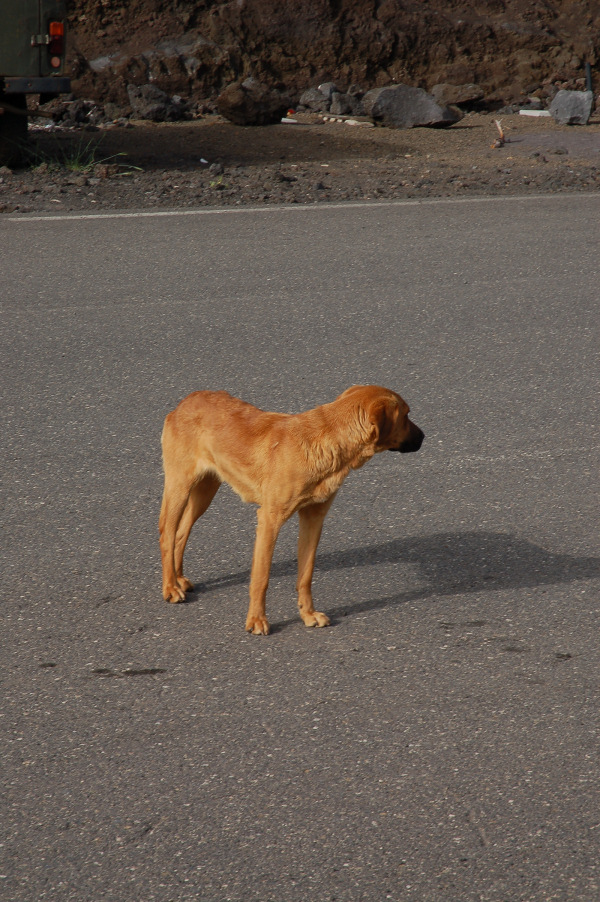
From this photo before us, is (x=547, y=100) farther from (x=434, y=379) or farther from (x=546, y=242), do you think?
(x=434, y=379)

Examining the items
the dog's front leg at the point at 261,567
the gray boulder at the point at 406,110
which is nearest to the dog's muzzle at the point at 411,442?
the dog's front leg at the point at 261,567

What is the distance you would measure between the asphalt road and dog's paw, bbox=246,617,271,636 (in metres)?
0.07

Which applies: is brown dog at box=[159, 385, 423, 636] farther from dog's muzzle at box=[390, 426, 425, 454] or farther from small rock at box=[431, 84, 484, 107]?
small rock at box=[431, 84, 484, 107]

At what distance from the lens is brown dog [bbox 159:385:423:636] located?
3418 mm

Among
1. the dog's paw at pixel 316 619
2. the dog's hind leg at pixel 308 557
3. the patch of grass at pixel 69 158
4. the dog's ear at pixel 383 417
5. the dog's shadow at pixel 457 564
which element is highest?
the dog's ear at pixel 383 417

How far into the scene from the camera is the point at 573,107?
50.9 ft

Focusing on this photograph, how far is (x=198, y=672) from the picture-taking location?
129 inches

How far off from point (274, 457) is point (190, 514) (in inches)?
21.9

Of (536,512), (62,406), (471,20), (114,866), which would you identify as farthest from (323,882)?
(471,20)

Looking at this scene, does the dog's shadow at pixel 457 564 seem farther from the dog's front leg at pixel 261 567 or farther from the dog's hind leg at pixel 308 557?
the dog's front leg at pixel 261 567

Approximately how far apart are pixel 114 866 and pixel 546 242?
24.2ft

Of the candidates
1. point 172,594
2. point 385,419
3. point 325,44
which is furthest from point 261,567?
point 325,44

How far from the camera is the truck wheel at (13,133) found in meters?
10.9

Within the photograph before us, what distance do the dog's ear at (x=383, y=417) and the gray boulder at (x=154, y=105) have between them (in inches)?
511
